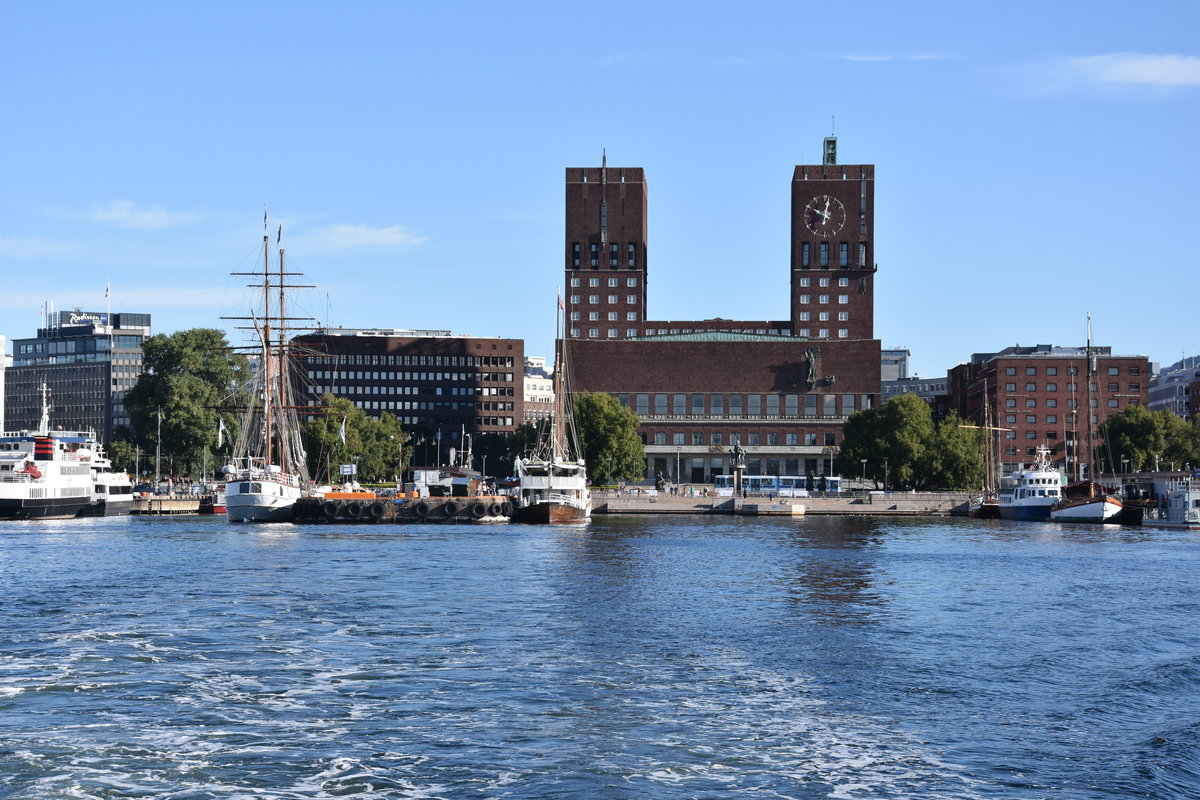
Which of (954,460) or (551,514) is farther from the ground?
(954,460)

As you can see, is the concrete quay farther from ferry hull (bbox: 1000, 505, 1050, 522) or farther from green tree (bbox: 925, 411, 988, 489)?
green tree (bbox: 925, 411, 988, 489)

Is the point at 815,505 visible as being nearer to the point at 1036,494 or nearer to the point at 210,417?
the point at 1036,494

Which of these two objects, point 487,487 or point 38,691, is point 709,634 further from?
point 487,487

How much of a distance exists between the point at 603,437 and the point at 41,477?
267 ft

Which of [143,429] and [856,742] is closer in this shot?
[856,742]

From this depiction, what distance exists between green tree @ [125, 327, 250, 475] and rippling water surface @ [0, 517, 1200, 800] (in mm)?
114160

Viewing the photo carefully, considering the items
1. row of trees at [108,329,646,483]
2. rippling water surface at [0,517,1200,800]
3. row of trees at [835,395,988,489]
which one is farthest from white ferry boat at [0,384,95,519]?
row of trees at [835,395,988,489]

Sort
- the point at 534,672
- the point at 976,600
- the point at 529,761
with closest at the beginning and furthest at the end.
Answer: the point at 529,761, the point at 534,672, the point at 976,600

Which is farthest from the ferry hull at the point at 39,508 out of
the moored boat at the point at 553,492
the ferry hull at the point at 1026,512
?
the ferry hull at the point at 1026,512

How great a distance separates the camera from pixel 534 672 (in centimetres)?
3531

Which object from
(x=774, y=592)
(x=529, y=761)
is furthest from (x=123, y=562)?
(x=529, y=761)

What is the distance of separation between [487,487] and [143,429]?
48.2m

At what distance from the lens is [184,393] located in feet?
593

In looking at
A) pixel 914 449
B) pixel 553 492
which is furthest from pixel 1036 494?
pixel 553 492
